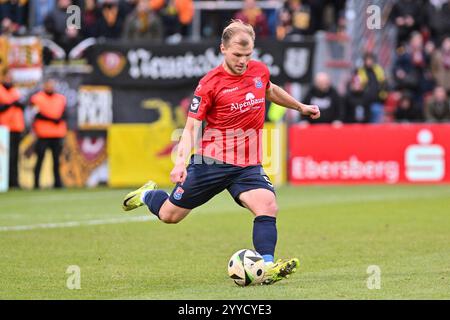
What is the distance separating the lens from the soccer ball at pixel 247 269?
8930 millimetres

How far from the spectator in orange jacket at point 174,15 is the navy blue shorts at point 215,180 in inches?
601

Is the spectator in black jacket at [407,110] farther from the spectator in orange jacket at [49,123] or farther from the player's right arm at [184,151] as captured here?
the player's right arm at [184,151]

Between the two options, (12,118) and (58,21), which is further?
(58,21)

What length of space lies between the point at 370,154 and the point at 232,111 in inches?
532

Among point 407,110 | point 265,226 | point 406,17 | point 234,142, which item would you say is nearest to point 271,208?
point 265,226

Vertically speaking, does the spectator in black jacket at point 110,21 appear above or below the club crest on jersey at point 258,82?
above

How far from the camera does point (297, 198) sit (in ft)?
63.5

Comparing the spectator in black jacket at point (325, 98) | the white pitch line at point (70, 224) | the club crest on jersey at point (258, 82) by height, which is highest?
the spectator in black jacket at point (325, 98)

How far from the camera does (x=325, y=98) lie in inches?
915

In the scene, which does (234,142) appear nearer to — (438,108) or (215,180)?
(215,180)

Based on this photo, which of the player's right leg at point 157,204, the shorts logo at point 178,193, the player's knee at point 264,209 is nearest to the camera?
the player's knee at point 264,209

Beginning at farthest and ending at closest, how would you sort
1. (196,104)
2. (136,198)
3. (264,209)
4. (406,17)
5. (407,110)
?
(406,17), (407,110), (136,198), (264,209), (196,104)

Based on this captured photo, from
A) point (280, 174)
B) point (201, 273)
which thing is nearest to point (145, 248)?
point (201, 273)

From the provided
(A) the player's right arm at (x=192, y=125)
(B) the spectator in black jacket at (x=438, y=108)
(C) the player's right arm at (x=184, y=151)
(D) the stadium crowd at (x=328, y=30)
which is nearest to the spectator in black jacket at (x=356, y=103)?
(D) the stadium crowd at (x=328, y=30)
